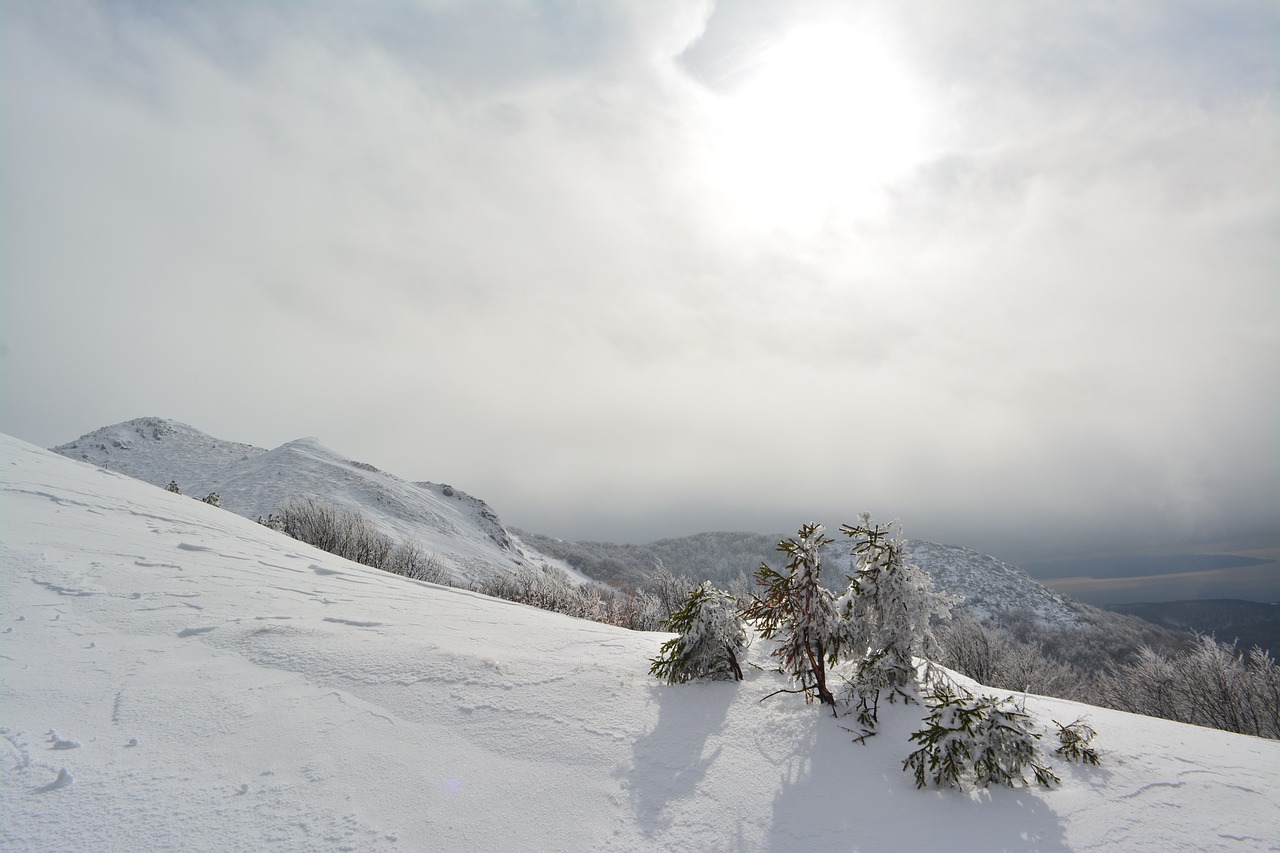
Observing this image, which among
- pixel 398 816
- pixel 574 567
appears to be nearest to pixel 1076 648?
pixel 574 567

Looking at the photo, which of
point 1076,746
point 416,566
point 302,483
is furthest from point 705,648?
point 302,483

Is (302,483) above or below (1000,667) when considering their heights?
above

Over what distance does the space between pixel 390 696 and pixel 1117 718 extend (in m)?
8.20

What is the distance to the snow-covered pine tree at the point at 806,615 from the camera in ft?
19.1

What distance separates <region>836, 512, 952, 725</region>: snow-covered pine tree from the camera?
5.68 meters

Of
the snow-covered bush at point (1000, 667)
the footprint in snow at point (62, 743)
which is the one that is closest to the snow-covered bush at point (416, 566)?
the footprint in snow at point (62, 743)

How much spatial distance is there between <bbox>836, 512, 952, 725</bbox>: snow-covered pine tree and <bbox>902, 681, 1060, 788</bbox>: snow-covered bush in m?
0.91

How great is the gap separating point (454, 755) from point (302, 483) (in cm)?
5409

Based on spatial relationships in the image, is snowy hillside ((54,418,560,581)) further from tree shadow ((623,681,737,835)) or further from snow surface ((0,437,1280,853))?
tree shadow ((623,681,737,835))

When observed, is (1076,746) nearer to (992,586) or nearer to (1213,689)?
(1213,689)

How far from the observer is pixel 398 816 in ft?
12.4

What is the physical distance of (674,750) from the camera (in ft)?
16.0

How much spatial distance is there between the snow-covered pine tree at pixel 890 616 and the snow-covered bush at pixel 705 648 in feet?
4.15

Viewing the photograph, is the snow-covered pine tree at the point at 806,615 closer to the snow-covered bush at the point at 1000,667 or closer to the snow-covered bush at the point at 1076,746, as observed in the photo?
the snow-covered bush at the point at 1076,746
